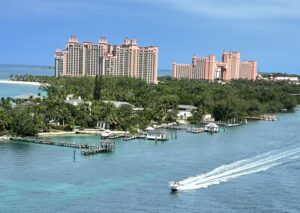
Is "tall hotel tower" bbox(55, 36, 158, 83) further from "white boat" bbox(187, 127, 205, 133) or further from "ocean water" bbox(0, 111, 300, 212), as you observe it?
"ocean water" bbox(0, 111, 300, 212)

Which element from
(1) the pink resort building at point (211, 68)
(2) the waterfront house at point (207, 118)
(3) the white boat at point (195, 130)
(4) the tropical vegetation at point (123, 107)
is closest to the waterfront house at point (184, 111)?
(4) the tropical vegetation at point (123, 107)

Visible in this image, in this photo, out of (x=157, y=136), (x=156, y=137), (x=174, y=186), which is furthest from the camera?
(x=157, y=136)

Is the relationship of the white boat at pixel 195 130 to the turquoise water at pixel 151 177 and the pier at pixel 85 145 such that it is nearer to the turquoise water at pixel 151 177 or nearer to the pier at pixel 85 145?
the turquoise water at pixel 151 177

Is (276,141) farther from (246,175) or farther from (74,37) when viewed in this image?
(74,37)

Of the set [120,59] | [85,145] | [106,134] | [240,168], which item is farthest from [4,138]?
[120,59]

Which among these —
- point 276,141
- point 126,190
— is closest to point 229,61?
point 276,141

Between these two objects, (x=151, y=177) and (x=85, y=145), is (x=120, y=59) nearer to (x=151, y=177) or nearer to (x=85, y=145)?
(x=85, y=145)

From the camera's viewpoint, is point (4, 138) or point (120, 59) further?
point (120, 59)

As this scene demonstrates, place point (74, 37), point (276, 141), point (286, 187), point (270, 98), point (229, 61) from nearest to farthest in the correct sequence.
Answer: point (286, 187)
point (276, 141)
point (270, 98)
point (74, 37)
point (229, 61)
